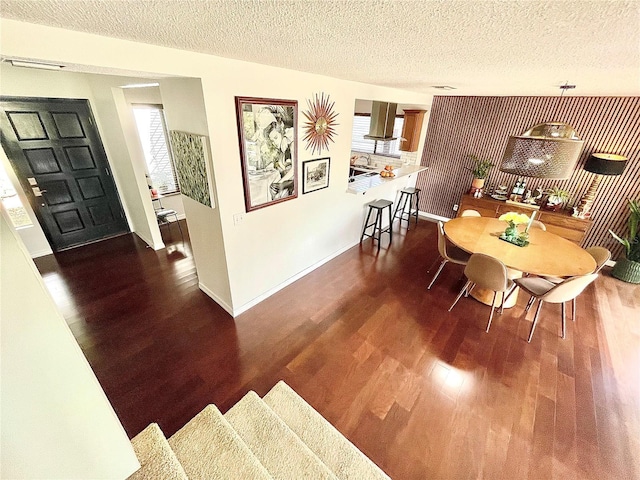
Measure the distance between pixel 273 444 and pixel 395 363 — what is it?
1.32m

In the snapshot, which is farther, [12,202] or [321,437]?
[12,202]

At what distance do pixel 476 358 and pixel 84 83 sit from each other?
5.91 meters

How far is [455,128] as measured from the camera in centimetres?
499

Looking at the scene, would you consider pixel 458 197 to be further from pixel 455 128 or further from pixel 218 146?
pixel 218 146

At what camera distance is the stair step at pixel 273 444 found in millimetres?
1465

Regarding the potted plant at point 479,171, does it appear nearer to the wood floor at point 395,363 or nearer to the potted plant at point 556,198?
the potted plant at point 556,198

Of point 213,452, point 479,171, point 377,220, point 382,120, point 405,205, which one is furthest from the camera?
point 405,205

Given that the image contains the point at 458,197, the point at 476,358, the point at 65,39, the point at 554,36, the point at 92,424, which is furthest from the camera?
the point at 458,197

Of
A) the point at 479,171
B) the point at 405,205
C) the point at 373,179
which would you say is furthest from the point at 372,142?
the point at 479,171

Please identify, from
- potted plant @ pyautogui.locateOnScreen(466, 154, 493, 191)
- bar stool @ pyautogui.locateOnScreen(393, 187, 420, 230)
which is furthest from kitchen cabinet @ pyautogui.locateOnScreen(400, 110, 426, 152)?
potted plant @ pyautogui.locateOnScreen(466, 154, 493, 191)

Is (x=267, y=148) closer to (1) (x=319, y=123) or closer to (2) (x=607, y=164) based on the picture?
(1) (x=319, y=123)

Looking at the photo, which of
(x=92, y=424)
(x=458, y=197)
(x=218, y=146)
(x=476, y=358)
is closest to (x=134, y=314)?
(x=218, y=146)

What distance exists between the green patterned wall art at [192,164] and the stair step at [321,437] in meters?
1.75

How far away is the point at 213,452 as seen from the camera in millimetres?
1425
